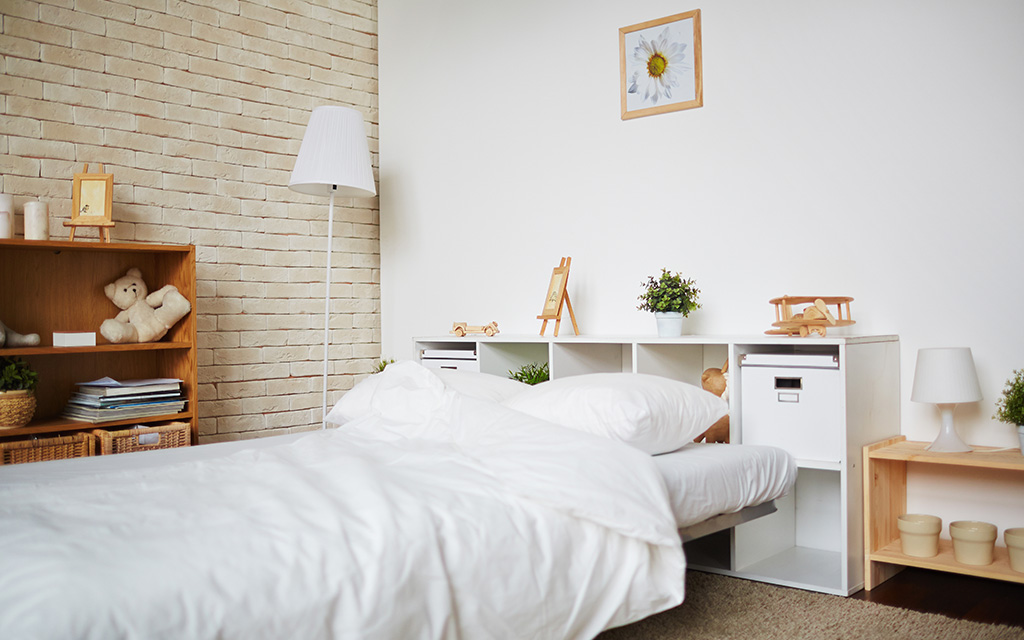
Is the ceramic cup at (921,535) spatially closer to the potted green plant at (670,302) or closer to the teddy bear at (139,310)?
the potted green plant at (670,302)

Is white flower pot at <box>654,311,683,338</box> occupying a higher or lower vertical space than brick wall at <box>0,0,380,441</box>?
lower

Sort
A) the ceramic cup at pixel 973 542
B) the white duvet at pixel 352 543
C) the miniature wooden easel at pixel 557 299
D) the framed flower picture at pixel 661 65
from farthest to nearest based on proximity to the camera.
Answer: the miniature wooden easel at pixel 557 299 → the framed flower picture at pixel 661 65 → the ceramic cup at pixel 973 542 → the white duvet at pixel 352 543

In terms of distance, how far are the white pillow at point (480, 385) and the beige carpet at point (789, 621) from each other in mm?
754

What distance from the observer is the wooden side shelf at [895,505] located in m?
2.23

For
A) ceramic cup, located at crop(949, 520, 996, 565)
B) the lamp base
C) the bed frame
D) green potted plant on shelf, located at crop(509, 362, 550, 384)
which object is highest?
green potted plant on shelf, located at crop(509, 362, 550, 384)

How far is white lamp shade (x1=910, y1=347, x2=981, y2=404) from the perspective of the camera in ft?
7.60

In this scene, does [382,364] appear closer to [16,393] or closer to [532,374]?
[532,374]

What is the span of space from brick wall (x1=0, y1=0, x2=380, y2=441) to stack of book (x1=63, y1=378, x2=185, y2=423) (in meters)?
0.47

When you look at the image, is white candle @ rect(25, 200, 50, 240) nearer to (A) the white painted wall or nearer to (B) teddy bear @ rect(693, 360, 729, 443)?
(A) the white painted wall

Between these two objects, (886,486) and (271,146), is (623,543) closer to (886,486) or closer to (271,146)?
(886,486)

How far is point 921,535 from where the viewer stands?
2.33 metres

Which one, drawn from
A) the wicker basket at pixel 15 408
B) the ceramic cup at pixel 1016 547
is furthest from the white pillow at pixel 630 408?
the wicker basket at pixel 15 408

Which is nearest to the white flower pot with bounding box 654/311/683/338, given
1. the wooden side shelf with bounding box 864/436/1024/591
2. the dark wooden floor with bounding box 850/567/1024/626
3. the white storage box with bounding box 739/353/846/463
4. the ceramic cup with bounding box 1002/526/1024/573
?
the white storage box with bounding box 739/353/846/463

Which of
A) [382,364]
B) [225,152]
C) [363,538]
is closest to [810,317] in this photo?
[363,538]
